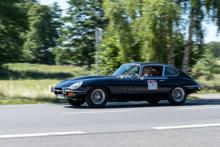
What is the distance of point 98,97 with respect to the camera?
1035 centimetres

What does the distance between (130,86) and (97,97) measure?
1.13 meters

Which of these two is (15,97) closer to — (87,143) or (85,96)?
(85,96)

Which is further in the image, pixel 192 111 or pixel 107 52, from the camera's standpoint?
pixel 107 52

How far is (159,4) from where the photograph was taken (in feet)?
51.6

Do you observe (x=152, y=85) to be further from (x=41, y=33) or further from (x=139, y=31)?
(x=41, y=33)

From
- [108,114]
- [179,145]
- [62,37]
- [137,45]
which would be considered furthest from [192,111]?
[62,37]

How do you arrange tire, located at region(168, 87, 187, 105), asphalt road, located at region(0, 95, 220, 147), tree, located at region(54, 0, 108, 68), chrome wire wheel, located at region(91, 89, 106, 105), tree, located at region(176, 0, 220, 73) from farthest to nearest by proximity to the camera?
tree, located at region(54, 0, 108, 68) < tree, located at region(176, 0, 220, 73) < tire, located at region(168, 87, 187, 105) < chrome wire wheel, located at region(91, 89, 106, 105) < asphalt road, located at region(0, 95, 220, 147)

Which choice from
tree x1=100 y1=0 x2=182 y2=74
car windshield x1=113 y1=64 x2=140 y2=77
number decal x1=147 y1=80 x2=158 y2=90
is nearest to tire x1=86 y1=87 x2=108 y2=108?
car windshield x1=113 y1=64 x2=140 y2=77

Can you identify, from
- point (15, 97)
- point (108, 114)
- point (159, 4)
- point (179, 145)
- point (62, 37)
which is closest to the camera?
point (179, 145)

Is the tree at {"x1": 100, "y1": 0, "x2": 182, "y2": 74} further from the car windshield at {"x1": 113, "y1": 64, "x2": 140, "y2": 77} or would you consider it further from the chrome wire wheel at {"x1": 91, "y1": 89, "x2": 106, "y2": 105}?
the chrome wire wheel at {"x1": 91, "y1": 89, "x2": 106, "y2": 105}

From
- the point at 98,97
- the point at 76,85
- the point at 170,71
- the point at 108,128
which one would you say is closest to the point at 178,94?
the point at 170,71

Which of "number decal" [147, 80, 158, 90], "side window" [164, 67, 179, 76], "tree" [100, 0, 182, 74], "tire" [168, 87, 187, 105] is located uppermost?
"tree" [100, 0, 182, 74]

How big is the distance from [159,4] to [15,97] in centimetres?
758

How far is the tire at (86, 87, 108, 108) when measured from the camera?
33.5 ft
